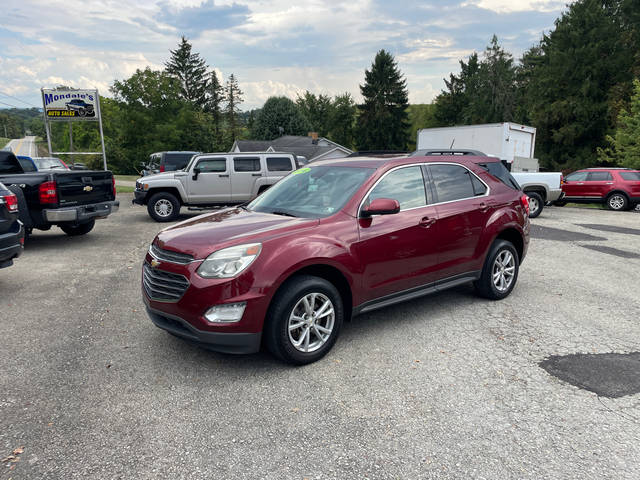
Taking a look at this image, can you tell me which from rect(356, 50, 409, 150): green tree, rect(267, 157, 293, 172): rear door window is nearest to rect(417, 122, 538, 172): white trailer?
Result: rect(267, 157, 293, 172): rear door window

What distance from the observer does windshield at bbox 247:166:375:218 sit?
4305mm

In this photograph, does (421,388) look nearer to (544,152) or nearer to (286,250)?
(286,250)

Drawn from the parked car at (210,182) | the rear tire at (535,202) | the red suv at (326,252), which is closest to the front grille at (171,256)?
the red suv at (326,252)

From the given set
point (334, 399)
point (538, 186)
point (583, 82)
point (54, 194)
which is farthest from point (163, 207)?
point (583, 82)

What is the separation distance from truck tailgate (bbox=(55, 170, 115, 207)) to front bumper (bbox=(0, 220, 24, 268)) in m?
2.51

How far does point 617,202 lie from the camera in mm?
18094

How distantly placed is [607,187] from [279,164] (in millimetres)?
13508

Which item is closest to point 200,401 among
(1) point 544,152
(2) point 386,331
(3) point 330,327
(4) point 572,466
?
(3) point 330,327

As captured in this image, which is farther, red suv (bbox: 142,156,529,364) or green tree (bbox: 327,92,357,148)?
green tree (bbox: 327,92,357,148)

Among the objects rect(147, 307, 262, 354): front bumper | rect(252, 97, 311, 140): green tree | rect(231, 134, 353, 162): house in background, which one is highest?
rect(252, 97, 311, 140): green tree

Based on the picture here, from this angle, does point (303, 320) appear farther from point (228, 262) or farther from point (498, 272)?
point (498, 272)

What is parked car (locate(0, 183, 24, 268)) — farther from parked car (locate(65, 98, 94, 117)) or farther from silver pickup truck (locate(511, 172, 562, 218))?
parked car (locate(65, 98, 94, 117))

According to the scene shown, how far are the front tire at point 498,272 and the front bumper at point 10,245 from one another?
5.90m

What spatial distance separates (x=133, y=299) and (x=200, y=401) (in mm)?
2909
